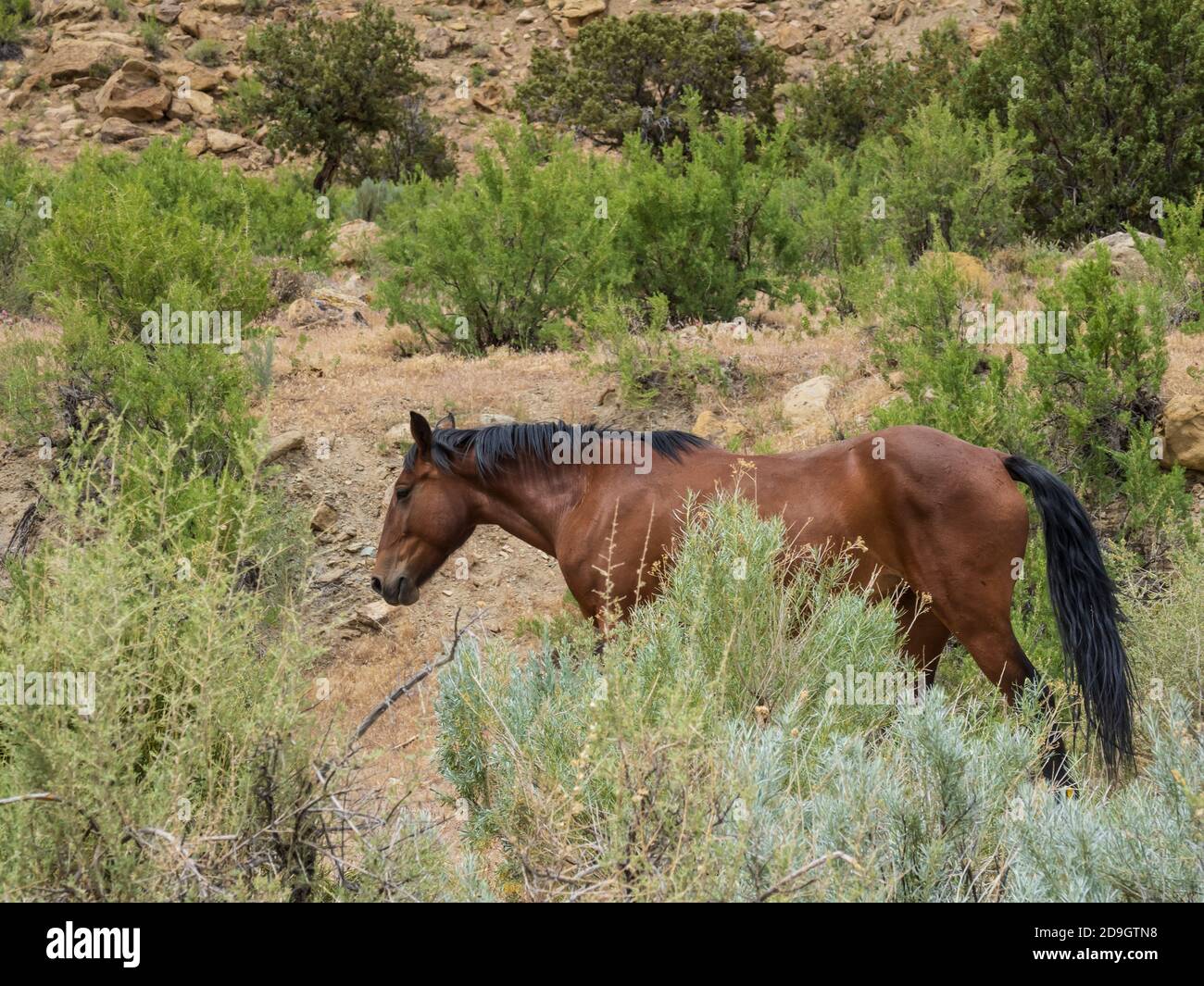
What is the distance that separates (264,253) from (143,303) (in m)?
6.18

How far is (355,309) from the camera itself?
14031 mm

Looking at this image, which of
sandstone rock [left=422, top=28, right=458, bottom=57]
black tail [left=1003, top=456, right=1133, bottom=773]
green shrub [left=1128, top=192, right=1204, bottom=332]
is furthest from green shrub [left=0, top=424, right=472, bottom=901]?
sandstone rock [left=422, top=28, right=458, bottom=57]

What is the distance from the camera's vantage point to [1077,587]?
17.4 feet

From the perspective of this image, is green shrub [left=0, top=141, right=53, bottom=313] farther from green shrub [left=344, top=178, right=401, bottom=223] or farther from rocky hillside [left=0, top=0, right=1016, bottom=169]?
rocky hillside [left=0, top=0, right=1016, bottom=169]

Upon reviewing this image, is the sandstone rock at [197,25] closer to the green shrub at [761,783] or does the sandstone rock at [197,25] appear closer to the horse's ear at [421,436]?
the horse's ear at [421,436]

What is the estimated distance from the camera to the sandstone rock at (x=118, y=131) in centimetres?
2903

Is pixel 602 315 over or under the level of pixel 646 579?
over

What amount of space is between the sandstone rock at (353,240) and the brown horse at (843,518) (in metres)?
11.1

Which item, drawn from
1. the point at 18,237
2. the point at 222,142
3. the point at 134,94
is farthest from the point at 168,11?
the point at 18,237

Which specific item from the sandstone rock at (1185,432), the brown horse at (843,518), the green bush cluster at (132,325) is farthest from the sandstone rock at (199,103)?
the sandstone rock at (1185,432)

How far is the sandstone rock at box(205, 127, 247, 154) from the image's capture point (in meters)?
29.3
